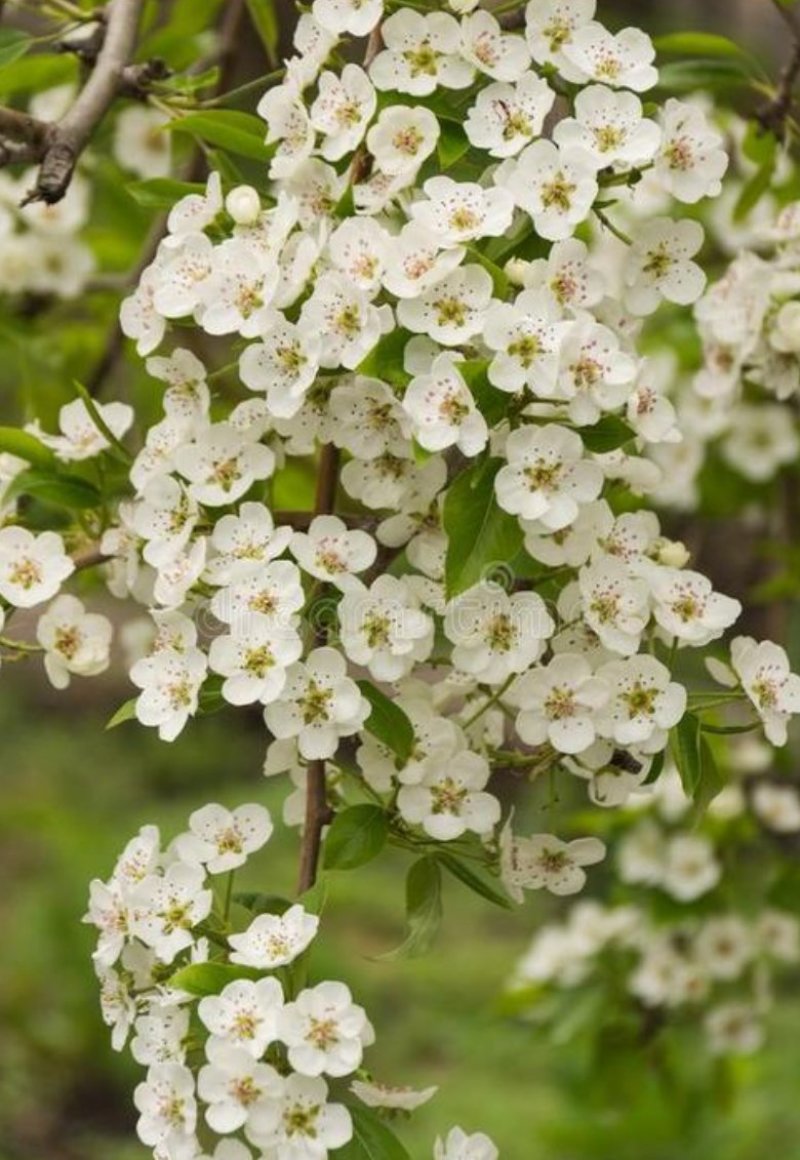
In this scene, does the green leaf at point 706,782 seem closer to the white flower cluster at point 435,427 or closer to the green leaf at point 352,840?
the white flower cluster at point 435,427

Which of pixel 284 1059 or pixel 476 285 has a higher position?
pixel 476 285

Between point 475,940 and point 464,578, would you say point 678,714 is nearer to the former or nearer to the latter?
point 464,578

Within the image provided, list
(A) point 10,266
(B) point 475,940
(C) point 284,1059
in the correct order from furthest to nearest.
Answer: (B) point 475,940
(A) point 10,266
(C) point 284,1059

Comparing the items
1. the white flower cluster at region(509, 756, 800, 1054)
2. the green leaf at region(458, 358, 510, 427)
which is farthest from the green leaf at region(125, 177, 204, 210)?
Answer: the white flower cluster at region(509, 756, 800, 1054)

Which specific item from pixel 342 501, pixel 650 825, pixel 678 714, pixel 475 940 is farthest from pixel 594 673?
pixel 475 940

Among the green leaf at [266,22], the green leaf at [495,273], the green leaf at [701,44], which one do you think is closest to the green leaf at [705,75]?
the green leaf at [701,44]

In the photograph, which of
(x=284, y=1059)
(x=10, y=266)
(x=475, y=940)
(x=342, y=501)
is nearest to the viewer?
(x=284, y=1059)

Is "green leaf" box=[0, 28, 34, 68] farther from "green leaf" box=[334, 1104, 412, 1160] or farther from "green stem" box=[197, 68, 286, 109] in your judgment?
"green leaf" box=[334, 1104, 412, 1160]
